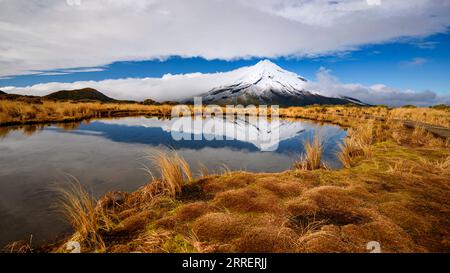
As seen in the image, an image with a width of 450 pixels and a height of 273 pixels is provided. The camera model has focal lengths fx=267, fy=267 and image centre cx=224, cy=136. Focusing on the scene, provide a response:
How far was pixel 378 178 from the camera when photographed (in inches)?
248

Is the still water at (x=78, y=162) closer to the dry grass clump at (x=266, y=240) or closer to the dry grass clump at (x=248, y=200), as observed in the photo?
the dry grass clump at (x=248, y=200)

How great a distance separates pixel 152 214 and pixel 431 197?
525cm

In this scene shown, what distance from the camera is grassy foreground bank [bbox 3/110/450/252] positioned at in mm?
3541

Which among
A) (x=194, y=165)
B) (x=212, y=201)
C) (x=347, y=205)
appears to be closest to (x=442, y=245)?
(x=347, y=205)

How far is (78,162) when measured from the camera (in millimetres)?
8680

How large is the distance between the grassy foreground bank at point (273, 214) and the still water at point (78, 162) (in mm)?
606

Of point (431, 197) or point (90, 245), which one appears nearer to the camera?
point (90, 245)

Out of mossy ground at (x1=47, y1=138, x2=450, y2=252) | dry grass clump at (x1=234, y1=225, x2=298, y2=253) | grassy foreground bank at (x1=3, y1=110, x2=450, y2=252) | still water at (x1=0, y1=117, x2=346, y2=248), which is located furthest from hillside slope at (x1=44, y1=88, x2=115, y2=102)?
dry grass clump at (x1=234, y1=225, x2=298, y2=253)

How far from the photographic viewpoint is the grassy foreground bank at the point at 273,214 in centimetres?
354

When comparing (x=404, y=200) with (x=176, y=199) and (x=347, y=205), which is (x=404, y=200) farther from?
(x=176, y=199)

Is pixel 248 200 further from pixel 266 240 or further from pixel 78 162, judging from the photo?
pixel 78 162

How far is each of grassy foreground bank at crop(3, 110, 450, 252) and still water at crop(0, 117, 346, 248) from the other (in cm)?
61
